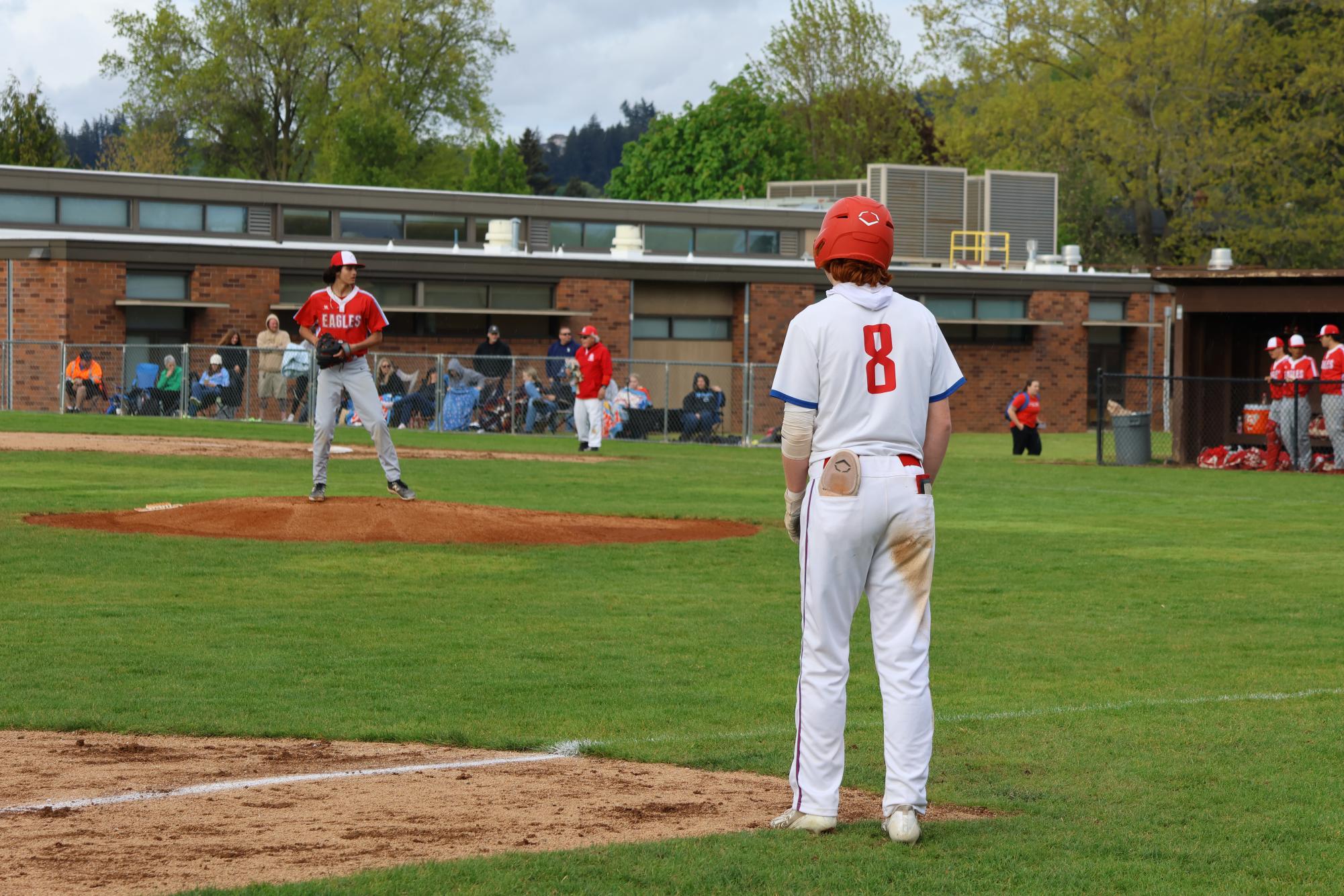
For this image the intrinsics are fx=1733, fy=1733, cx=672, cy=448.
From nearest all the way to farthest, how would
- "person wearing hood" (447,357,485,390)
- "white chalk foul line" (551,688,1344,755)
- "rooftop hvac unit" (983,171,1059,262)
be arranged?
"white chalk foul line" (551,688,1344,755) < "person wearing hood" (447,357,485,390) < "rooftop hvac unit" (983,171,1059,262)

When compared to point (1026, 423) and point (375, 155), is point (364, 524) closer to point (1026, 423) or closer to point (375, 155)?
point (1026, 423)

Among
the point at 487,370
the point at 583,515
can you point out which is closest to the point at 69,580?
the point at 583,515

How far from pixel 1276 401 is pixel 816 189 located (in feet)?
112

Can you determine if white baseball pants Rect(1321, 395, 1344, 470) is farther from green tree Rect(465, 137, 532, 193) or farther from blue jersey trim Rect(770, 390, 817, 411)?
green tree Rect(465, 137, 532, 193)

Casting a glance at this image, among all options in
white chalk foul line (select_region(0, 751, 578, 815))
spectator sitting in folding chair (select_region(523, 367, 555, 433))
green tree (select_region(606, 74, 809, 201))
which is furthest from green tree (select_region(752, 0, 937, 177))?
white chalk foul line (select_region(0, 751, 578, 815))

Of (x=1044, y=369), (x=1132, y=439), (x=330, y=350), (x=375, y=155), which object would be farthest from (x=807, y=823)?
(x=375, y=155)

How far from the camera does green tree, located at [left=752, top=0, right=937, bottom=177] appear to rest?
86.2m

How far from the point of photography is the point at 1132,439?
29.6 meters

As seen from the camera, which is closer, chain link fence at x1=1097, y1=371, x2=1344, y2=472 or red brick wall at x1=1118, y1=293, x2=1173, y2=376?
chain link fence at x1=1097, y1=371, x2=1344, y2=472

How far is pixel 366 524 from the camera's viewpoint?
49.0 feet

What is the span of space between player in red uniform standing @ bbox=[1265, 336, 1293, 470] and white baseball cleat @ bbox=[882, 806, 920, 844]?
75.5ft

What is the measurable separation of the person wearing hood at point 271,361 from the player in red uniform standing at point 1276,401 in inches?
691

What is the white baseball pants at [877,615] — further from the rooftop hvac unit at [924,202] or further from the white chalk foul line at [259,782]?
the rooftop hvac unit at [924,202]

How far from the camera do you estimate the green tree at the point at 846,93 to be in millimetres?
86188
